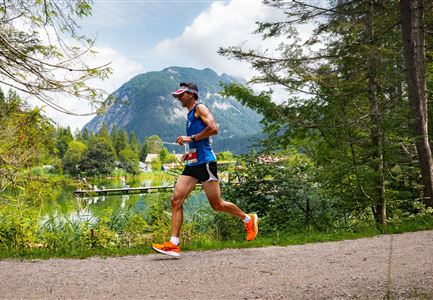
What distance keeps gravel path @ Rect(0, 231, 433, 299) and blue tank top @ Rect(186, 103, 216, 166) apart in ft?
4.32

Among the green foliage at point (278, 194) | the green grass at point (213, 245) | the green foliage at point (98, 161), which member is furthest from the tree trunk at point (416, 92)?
the green foliage at point (98, 161)

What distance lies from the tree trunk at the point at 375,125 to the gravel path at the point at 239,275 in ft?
8.67

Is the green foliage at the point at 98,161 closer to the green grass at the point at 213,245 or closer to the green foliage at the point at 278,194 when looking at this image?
the green foliage at the point at 278,194

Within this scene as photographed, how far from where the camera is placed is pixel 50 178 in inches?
298

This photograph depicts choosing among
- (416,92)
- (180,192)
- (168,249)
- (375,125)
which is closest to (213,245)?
(168,249)

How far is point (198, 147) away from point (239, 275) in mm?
1861

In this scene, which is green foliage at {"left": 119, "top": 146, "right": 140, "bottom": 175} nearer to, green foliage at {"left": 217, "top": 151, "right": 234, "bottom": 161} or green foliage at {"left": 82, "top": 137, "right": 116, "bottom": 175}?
green foliage at {"left": 82, "top": 137, "right": 116, "bottom": 175}

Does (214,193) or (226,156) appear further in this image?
(226,156)

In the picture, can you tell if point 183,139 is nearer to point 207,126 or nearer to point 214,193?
point 207,126

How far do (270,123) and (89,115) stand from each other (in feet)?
21.1

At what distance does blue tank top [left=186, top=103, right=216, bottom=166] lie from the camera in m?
5.68

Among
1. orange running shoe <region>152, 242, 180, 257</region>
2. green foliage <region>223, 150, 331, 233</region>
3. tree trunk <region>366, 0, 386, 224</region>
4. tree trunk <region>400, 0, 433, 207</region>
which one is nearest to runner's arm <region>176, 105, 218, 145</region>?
orange running shoe <region>152, 242, 180, 257</region>

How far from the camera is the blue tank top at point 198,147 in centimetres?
568

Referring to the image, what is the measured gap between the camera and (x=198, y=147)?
18.7 ft
